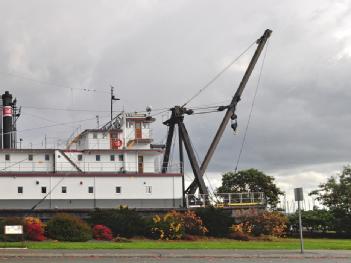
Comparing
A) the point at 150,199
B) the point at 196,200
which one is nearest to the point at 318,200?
the point at 196,200

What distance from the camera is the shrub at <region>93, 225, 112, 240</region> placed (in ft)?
119

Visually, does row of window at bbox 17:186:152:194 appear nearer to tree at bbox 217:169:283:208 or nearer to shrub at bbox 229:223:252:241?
shrub at bbox 229:223:252:241

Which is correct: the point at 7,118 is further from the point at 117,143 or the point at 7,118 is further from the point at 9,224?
the point at 9,224

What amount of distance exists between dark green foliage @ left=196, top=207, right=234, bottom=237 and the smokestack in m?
16.1

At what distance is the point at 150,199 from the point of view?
43.1 m

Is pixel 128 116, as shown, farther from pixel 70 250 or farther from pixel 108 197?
pixel 70 250

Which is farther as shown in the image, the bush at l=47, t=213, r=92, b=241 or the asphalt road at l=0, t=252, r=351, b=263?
the bush at l=47, t=213, r=92, b=241

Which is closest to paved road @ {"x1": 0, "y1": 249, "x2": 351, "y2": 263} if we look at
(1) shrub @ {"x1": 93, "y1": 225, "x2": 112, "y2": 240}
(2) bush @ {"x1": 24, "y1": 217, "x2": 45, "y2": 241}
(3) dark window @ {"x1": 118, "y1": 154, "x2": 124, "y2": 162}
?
(2) bush @ {"x1": 24, "y1": 217, "x2": 45, "y2": 241}

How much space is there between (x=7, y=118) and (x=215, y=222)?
61.4 ft

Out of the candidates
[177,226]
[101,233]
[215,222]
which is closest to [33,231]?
[101,233]

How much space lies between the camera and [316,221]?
47938mm

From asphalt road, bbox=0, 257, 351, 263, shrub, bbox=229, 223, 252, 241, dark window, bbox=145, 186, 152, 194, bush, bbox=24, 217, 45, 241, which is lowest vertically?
asphalt road, bbox=0, 257, 351, 263

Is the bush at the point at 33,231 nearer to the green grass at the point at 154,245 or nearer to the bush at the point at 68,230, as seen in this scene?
the bush at the point at 68,230

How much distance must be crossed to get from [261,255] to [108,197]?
61.2 ft
